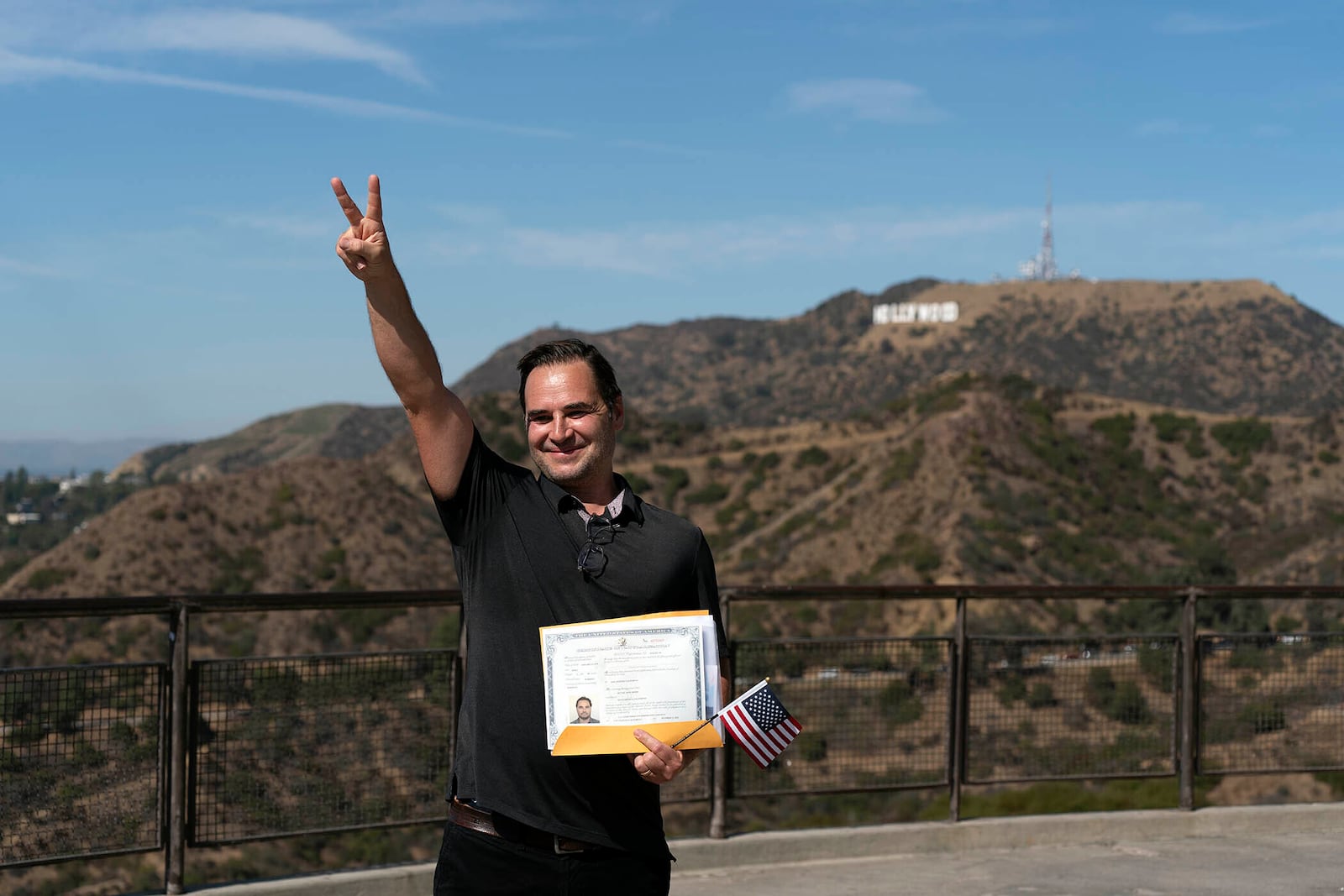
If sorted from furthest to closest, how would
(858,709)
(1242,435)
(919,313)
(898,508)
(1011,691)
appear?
(919,313), (1242,435), (898,508), (1011,691), (858,709)

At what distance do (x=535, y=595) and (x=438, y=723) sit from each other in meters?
4.30

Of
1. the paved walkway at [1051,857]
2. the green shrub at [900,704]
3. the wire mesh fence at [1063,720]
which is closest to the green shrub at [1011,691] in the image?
the wire mesh fence at [1063,720]

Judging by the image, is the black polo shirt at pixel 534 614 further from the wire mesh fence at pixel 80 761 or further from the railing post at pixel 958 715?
the railing post at pixel 958 715

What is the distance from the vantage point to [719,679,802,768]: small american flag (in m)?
3.08

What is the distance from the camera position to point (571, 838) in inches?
119

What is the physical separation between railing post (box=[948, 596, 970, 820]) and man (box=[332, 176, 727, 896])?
4.78 m

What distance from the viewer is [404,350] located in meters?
2.95

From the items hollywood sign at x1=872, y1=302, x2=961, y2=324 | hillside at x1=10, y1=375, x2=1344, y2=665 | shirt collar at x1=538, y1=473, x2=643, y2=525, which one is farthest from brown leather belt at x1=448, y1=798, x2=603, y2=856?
hollywood sign at x1=872, y1=302, x2=961, y2=324

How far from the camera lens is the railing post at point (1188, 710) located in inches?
320

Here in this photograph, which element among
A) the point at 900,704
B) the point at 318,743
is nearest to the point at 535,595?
the point at 318,743

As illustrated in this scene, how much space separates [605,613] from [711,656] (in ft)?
0.79

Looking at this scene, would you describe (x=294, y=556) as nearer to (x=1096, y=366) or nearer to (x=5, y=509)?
(x=5, y=509)

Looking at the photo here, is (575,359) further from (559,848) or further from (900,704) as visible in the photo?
(900,704)

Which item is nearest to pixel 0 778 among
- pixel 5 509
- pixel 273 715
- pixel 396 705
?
pixel 273 715
